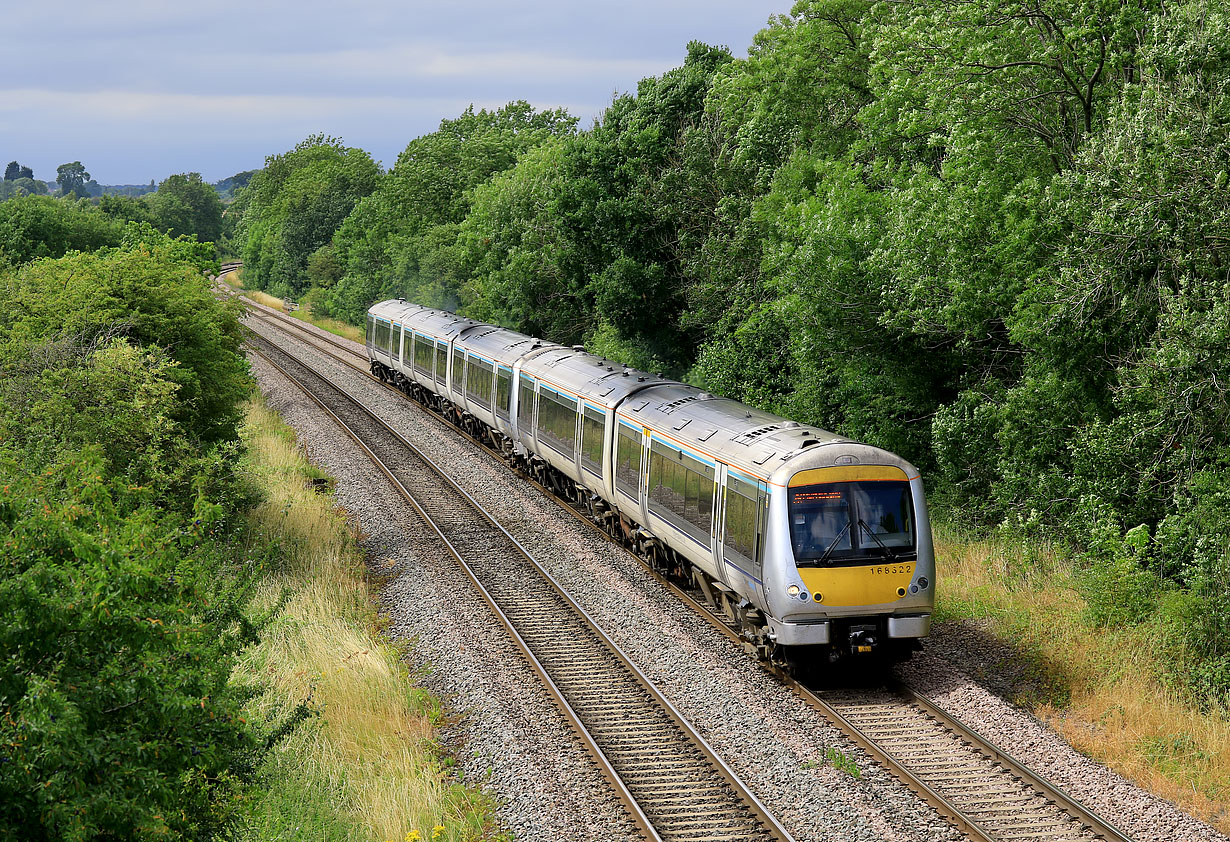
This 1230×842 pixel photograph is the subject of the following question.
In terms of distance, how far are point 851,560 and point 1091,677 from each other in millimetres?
3185

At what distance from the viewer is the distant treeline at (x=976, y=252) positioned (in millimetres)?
13336

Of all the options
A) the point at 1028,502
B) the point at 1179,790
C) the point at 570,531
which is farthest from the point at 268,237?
the point at 1179,790

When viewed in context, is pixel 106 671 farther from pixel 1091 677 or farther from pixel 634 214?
pixel 634 214

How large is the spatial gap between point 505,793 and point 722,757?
220 centimetres

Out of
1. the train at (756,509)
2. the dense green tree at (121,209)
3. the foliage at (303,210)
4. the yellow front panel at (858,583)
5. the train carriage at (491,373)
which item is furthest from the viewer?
the dense green tree at (121,209)

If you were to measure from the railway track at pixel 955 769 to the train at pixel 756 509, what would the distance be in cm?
72

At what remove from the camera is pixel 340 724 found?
1175cm

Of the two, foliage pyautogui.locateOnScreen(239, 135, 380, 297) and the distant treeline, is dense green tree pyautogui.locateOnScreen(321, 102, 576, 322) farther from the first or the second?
the distant treeline

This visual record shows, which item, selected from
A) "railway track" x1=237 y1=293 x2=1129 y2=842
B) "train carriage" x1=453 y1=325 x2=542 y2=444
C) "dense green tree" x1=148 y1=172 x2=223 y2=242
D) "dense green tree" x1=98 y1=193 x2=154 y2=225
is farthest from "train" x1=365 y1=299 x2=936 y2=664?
"dense green tree" x1=148 y1=172 x2=223 y2=242

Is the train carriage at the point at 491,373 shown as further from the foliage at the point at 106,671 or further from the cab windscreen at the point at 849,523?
the foliage at the point at 106,671

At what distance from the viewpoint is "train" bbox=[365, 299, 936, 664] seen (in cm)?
1226

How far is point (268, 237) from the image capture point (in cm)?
9662

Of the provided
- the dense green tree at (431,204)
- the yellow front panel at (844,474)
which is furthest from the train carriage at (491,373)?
the dense green tree at (431,204)

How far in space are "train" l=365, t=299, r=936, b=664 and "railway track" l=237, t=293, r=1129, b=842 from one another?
721 millimetres
